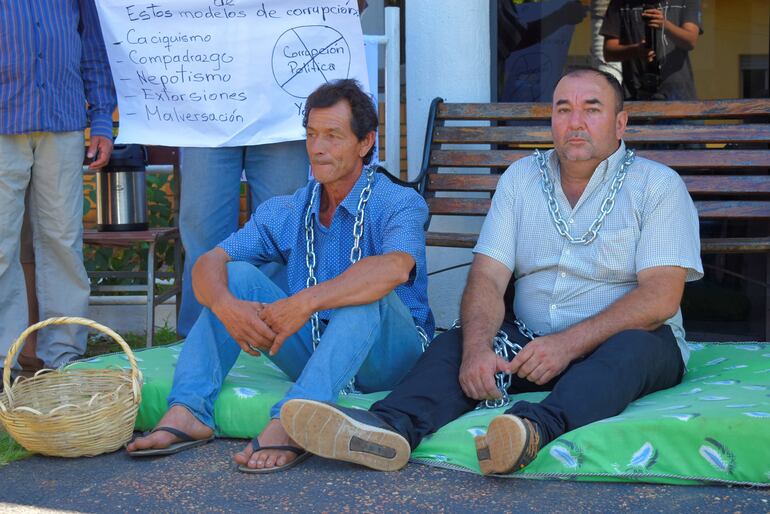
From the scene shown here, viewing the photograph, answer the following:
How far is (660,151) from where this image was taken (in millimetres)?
5227

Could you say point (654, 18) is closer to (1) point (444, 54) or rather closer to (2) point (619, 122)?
(1) point (444, 54)

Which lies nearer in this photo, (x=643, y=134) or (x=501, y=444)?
(x=501, y=444)

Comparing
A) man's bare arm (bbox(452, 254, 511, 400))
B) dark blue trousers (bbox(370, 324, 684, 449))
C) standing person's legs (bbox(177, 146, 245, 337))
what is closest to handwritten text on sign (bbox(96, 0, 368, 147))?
standing person's legs (bbox(177, 146, 245, 337))

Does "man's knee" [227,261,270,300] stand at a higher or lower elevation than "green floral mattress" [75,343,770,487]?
higher

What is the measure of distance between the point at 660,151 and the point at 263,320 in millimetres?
2546

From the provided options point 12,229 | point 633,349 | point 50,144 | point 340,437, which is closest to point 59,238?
point 12,229

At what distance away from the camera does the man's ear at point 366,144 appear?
389 centimetres

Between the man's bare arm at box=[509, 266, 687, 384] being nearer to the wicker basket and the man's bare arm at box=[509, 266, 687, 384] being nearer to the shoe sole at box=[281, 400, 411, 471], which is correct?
the shoe sole at box=[281, 400, 411, 471]

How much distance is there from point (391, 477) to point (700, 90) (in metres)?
3.33

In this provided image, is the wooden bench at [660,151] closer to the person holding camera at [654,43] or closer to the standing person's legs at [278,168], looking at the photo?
the person holding camera at [654,43]

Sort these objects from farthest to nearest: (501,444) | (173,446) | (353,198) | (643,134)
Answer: (643,134), (353,198), (173,446), (501,444)

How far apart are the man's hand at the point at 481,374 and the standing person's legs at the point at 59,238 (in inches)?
82.7

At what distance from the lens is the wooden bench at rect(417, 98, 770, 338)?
16.8 ft

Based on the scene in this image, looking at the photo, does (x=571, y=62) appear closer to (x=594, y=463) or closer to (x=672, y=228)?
(x=672, y=228)
